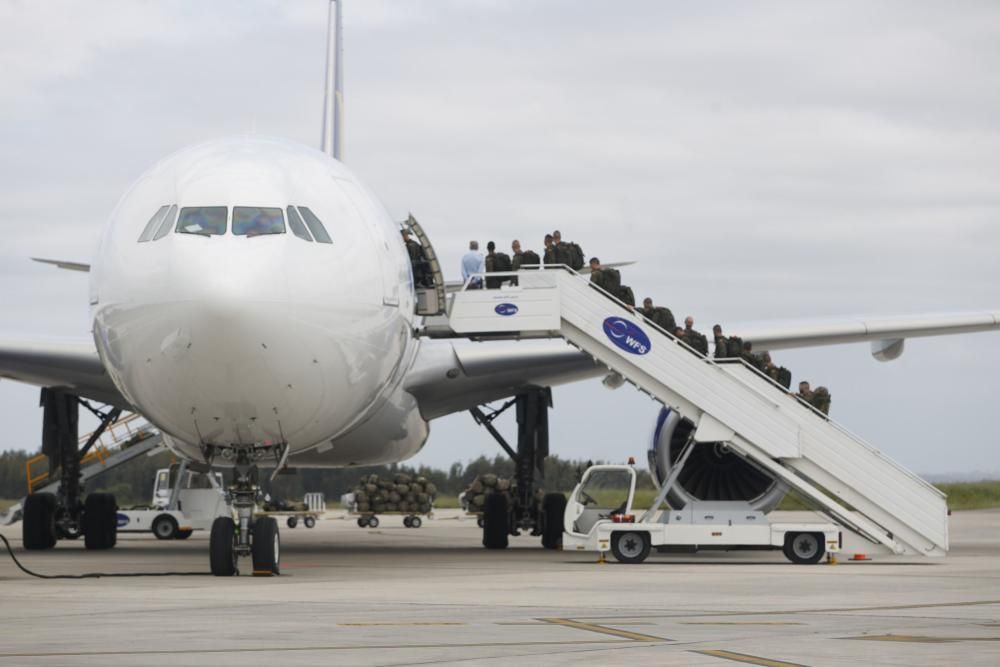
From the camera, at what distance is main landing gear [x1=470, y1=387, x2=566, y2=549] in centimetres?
2253

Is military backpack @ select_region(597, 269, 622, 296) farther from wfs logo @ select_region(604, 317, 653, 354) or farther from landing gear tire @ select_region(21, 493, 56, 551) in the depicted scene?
landing gear tire @ select_region(21, 493, 56, 551)

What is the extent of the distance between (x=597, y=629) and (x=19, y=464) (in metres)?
42.8

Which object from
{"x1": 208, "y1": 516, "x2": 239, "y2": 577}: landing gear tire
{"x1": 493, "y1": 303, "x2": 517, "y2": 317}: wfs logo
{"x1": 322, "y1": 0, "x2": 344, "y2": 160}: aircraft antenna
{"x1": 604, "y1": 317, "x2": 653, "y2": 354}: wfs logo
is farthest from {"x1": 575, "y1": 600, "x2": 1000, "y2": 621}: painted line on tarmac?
{"x1": 322, "y1": 0, "x2": 344, "y2": 160}: aircraft antenna

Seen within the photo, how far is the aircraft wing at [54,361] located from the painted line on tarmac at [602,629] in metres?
11.4

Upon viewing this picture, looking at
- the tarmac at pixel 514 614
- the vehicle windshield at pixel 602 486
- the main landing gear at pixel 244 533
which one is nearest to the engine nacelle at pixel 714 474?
the vehicle windshield at pixel 602 486

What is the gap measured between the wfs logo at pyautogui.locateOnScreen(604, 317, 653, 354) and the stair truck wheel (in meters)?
2.23

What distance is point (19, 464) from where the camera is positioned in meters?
48.3

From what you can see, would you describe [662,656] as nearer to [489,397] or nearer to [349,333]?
[349,333]

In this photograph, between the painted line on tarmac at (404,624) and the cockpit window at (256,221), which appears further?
the cockpit window at (256,221)

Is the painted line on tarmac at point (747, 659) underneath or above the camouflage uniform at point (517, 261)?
underneath

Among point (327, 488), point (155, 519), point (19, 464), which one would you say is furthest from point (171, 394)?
point (327, 488)

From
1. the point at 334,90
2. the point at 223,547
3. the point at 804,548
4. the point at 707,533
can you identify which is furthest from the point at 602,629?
the point at 334,90

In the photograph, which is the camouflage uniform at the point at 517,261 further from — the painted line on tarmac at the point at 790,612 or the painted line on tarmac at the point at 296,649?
the painted line on tarmac at the point at 296,649

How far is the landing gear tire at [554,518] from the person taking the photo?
22641 millimetres
